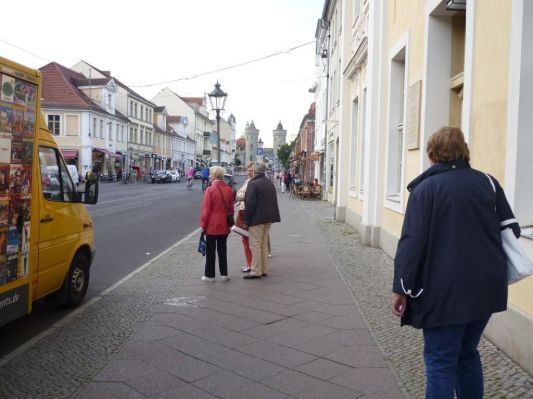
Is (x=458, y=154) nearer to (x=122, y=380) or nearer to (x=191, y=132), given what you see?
(x=122, y=380)

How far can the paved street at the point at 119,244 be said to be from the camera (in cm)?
577

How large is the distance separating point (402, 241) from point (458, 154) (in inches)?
22.7

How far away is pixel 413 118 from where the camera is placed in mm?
8797

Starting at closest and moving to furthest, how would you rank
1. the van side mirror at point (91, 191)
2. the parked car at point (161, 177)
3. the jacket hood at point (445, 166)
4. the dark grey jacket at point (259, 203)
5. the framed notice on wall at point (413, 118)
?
the jacket hood at point (445, 166), the van side mirror at point (91, 191), the dark grey jacket at point (259, 203), the framed notice on wall at point (413, 118), the parked car at point (161, 177)

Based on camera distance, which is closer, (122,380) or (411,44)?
(122,380)

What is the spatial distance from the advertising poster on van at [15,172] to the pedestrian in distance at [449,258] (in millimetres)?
3160

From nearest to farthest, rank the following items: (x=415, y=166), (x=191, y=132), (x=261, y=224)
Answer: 1. (x=261, y=224)
2. (x=415, y=166)
3. (x=191, y=132)

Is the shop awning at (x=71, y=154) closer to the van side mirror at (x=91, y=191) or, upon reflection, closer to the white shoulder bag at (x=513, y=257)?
the van side mirror at (x=91, y=191)

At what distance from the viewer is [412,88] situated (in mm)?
8844

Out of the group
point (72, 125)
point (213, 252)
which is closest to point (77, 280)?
point (213, 252)

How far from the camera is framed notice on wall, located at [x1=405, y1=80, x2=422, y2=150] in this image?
8.49m

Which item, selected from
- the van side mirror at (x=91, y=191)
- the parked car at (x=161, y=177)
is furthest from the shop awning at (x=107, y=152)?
the van side mirror at (x=91, y=191)

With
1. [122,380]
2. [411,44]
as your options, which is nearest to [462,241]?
[122,380]

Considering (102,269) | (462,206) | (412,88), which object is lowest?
(102,269)
